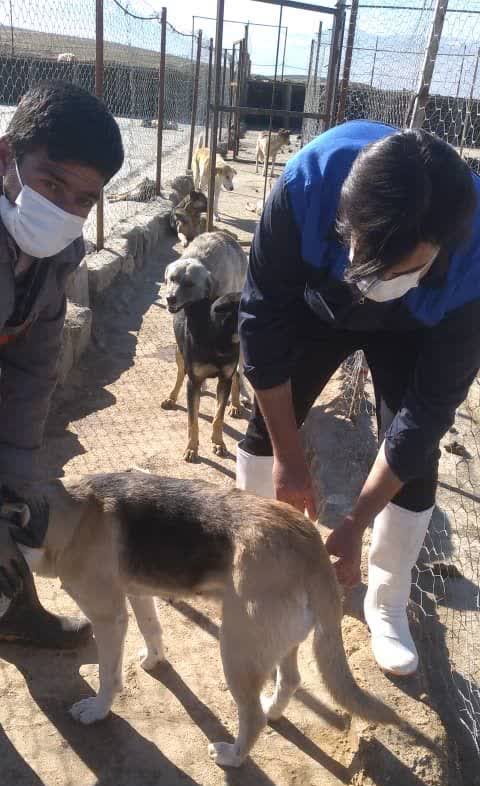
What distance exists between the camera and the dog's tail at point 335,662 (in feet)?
6.82

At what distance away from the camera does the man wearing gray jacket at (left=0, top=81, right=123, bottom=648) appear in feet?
6.08

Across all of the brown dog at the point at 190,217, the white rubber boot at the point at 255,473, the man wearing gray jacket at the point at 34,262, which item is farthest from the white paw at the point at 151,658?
the brown dog at the point at 190,217

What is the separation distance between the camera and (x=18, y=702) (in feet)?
8.36

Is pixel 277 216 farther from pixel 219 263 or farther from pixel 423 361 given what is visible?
pixel 219 263

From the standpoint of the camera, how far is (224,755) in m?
2.41

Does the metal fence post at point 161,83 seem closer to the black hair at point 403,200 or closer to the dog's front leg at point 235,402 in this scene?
the dog's front leg at point 235,402

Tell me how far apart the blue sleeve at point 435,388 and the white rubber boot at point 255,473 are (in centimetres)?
73

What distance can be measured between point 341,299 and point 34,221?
964mm

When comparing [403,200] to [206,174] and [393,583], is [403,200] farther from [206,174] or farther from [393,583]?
[206,174]

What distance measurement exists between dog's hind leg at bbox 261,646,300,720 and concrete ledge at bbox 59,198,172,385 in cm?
284

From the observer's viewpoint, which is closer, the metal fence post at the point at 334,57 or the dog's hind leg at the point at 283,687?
the dog's hind leg at the point at 283,687

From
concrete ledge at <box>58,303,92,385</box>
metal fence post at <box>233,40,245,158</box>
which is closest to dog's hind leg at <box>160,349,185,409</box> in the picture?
concrete ledge at <box>58,303,92,385</box>

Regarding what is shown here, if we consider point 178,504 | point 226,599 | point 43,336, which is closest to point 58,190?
point 43,336

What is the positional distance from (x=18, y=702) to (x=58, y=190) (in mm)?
1916
